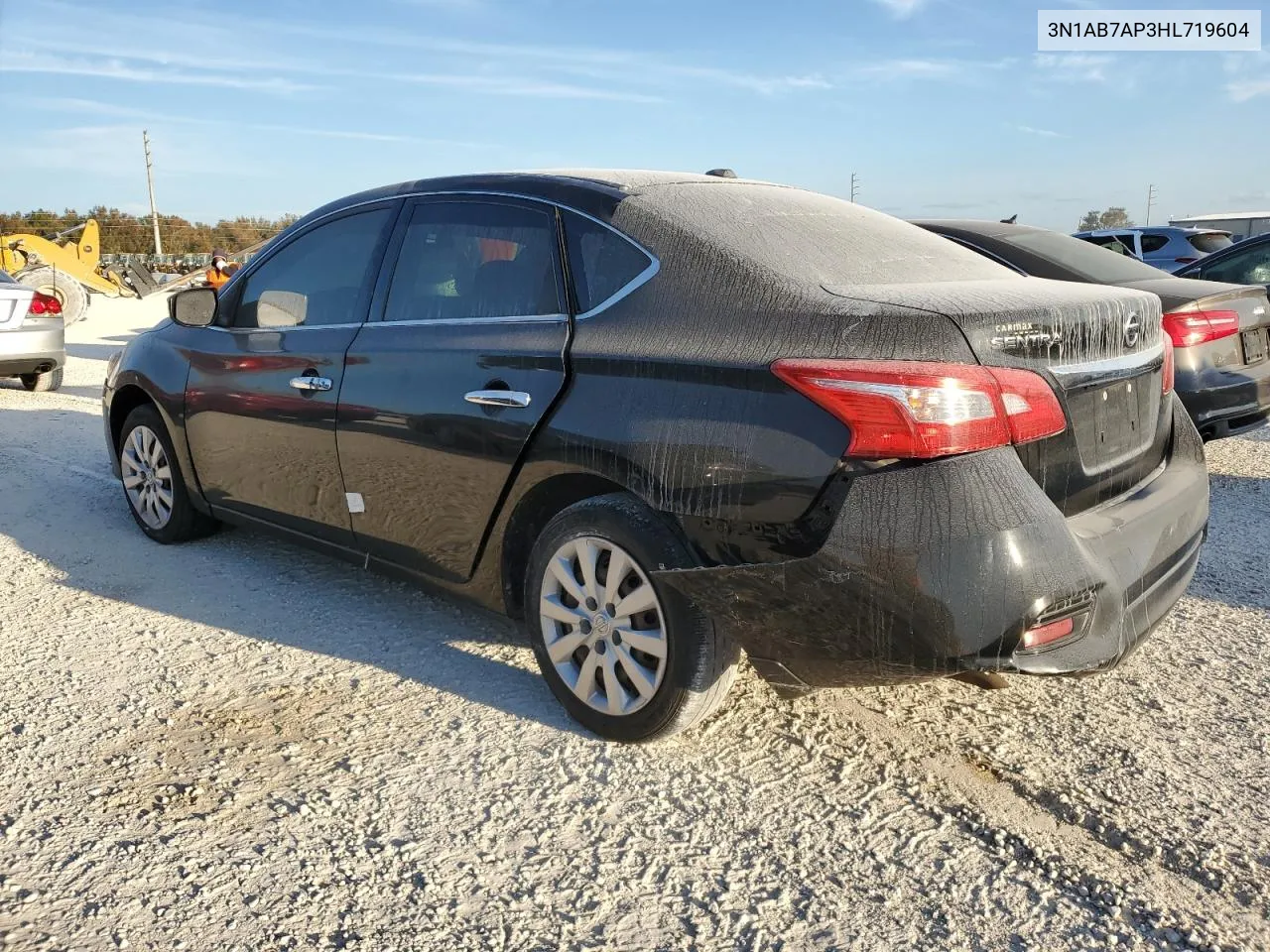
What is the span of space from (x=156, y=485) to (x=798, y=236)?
355 cm

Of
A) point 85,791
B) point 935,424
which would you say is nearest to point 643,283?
point 935,424

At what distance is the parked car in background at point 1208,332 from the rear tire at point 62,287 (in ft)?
57.9

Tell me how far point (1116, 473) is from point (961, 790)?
3.17ft

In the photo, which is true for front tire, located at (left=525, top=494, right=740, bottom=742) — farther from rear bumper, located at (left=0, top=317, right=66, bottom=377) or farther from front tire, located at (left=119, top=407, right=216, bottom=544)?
rear bumper, located at (left=0, top=317, right=66, bottom=377)

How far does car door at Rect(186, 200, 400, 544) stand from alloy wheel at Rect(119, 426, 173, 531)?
423 millimetres

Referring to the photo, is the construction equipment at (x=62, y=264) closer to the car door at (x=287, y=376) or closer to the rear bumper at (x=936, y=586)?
the car door at (x=287, y=376)

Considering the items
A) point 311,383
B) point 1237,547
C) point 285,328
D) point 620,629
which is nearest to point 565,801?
point 620,629

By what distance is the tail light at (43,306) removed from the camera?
10242 millimetres

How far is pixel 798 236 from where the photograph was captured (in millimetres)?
3084

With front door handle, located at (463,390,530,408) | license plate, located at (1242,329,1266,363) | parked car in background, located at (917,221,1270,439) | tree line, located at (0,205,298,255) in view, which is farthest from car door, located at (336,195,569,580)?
tree line, located at (0,205,298,255)

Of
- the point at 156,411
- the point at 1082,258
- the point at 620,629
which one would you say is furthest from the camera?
the point at 1082,258

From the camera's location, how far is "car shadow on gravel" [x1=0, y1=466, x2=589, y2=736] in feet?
11.9

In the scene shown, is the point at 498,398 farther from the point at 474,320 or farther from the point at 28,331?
the point at 28,331

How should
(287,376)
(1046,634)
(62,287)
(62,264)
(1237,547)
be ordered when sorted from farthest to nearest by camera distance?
1. (62,264)
2. (62,287)
3. (1237,547)
4. (287,376)
5. (1046,634)
